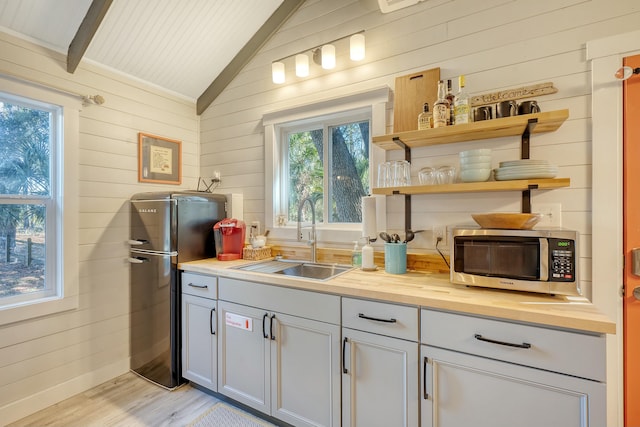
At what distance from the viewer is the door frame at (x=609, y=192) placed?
1439mm

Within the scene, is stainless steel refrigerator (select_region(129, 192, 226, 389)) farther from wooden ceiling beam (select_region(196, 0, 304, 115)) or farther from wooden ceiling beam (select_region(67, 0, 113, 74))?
wooden ceiling beam (select_region(196, 0, 304, 115))

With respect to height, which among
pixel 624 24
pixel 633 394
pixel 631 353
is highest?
pixel 624 24

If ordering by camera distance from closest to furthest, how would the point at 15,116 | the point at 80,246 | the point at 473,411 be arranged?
the point at 473,411 < the point at 15,116 < the point at 80,246

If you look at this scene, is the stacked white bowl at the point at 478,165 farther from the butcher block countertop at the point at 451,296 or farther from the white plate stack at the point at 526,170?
the butcher block countertop at the point at 451,296

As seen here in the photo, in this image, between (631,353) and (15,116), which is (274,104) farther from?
(631,353)

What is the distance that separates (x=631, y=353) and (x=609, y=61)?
1437 millimetres

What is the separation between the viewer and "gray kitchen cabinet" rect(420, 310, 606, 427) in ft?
3.43

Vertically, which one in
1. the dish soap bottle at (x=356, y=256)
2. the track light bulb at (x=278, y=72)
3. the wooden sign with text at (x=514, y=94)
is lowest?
the dish soap bottle at (x=356, y=256)

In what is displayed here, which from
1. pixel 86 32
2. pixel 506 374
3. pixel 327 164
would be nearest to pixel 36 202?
pixel 86 32

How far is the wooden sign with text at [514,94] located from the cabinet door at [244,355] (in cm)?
181

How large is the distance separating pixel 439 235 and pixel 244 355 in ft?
4.79

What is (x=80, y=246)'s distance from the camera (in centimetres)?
220

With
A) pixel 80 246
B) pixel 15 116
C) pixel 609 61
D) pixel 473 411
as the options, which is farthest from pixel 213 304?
pixel 609 61

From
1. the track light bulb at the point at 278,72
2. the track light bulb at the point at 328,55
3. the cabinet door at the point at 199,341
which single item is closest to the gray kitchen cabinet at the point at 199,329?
the cabinet door at the point at 199,341
